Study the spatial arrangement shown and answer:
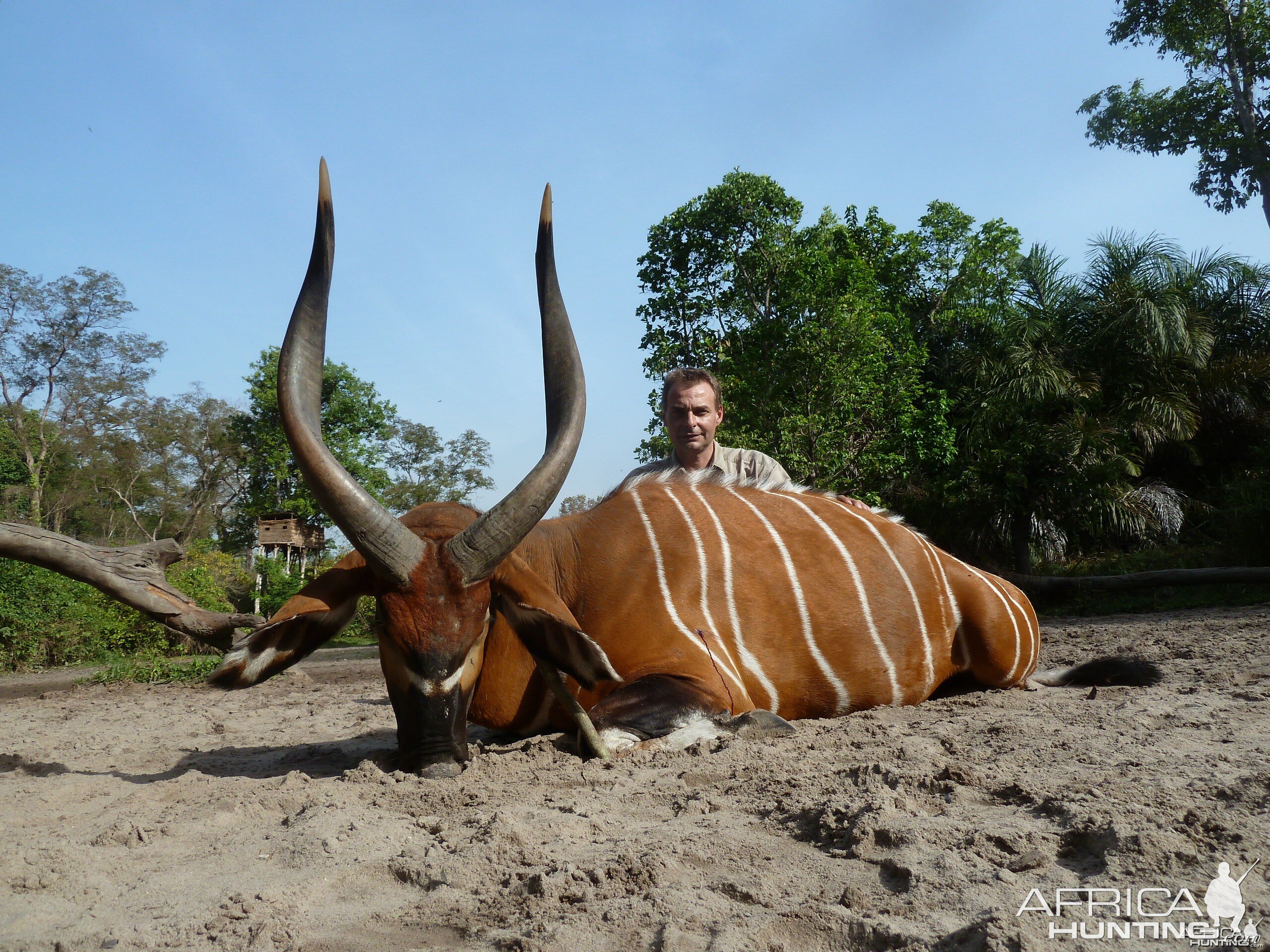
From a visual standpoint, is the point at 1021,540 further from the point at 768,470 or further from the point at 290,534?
the point at 290,534

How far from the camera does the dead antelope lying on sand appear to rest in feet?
10.2

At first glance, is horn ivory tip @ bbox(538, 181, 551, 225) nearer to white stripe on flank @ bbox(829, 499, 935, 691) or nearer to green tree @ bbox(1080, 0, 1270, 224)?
white stripe on flank @ bbox(829, 499, 935, 691)

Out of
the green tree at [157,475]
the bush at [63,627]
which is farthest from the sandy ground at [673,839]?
the green tree at [157,475]

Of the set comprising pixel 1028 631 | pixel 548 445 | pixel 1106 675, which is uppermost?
pixel 548 445

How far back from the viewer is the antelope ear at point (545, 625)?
3160 millimetres

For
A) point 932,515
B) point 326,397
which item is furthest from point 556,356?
point 326,397

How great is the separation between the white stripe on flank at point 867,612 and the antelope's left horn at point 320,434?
2392 millimetres

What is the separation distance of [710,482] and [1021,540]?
11.9m

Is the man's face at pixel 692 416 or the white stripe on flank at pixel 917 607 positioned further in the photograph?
the man's face at pixel 692 416

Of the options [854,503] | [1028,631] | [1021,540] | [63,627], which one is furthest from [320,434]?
[1021,540]
